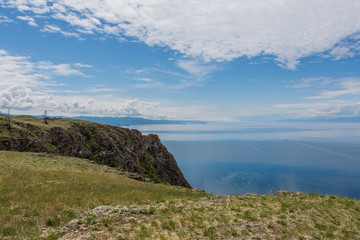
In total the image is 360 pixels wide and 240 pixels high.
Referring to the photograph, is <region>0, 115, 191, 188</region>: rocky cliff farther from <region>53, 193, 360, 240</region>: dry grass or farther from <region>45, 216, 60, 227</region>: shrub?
<region>53, 193, 360, 240</region>: dry grass

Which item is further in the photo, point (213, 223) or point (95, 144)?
point (95, 144)

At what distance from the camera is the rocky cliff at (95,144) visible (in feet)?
160

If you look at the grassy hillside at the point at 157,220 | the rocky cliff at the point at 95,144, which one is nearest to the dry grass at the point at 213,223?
the grassy hillside at the point at 157,220

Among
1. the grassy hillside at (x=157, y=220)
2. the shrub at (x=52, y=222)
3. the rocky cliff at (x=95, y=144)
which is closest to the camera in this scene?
the grassy hillside at (x=157, y=220)

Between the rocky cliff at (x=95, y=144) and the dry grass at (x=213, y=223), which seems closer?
the dry grass at (x=213, y=223)

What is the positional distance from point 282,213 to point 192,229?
25.9 ft

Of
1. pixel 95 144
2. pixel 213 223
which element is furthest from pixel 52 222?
pixel 95 144

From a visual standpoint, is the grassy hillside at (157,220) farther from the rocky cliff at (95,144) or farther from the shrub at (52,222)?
the rocky cliff at (95,144)

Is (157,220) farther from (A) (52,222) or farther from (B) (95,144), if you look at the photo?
(B) (95,144)

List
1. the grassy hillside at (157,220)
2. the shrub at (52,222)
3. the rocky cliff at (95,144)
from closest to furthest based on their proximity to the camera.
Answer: the grassy hillside at (157,220) < the shrub at (52,222) < the rocky cliff at (95,144)

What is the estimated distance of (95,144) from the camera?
63.5 m

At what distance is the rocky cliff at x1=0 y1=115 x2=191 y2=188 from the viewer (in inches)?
1914

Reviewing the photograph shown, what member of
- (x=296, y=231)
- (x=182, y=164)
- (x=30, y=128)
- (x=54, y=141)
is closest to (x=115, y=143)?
(x=54, y=141)

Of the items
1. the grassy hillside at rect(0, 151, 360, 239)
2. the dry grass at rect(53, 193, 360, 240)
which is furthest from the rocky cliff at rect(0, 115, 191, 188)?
the dry grass at rect(53, 193, 360, 240)
